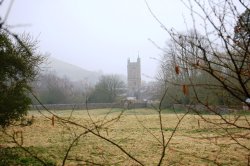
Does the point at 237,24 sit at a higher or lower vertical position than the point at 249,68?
higher

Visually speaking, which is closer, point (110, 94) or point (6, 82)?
point (6, 82)

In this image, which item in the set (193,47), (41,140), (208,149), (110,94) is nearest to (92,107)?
(110,94)

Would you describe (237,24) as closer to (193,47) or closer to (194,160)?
(193,47)

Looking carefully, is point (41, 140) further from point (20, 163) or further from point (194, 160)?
point (194, 160)

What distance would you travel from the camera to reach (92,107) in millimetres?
47594

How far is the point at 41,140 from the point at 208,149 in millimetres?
6557

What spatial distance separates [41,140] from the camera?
13.1 metres

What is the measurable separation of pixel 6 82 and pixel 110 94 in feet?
130

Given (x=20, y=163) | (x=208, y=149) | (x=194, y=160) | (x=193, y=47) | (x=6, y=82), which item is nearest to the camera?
(x=193, y=47)

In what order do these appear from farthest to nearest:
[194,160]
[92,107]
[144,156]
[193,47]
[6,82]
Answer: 1. [92,107]
2. [6,82]
3. [144,156]
4. [194,160]
5. [193,47]

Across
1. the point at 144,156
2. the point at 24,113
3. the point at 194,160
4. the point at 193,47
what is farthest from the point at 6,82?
the point at 193,47

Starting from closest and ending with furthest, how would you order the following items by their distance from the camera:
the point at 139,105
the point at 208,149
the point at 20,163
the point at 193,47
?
the point at 193,47
the point at 20,163
the point at 208,149
the point at 139,105

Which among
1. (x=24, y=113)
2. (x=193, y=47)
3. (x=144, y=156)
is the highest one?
(x=193, y=47)

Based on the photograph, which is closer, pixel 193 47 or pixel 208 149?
pixel 193 47
